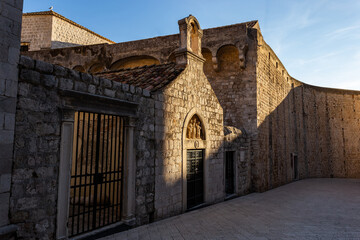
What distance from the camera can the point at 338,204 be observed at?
8.75m

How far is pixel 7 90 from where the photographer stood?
3.23 metres

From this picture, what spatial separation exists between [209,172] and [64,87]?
512 centimetres

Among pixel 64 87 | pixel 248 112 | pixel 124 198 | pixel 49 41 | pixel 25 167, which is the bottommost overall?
pixel 124 198

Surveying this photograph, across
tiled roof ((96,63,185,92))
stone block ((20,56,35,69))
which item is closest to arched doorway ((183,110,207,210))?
tiled roof ((96,63,185,92))

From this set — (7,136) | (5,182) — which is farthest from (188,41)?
(5,182)

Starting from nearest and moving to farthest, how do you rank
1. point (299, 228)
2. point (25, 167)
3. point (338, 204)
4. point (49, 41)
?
point (25, 167), point (299, 228), point (338, 204), point (49, 41)

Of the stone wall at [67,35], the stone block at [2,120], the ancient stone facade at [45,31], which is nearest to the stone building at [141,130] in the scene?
the stone block at [2,120]

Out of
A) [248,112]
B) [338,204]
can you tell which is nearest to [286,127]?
[248,112]

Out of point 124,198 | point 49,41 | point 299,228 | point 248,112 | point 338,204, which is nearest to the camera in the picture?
point 124,198

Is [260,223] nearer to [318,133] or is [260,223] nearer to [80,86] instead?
[80,86]

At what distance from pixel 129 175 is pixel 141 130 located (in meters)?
0.99

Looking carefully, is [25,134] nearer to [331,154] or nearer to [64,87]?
[64,87]

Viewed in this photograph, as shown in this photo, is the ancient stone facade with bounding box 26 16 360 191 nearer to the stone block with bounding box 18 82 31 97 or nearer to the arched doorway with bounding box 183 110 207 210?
the arched doorway with bounding box 183 110 207 210

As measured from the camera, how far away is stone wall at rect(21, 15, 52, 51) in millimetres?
19047
